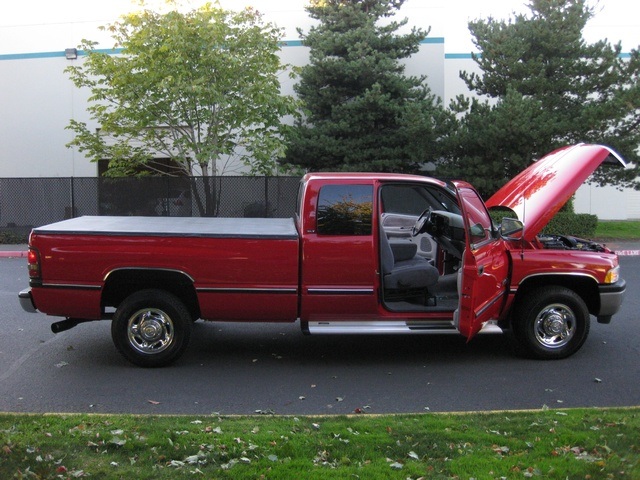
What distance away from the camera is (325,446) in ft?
15.3

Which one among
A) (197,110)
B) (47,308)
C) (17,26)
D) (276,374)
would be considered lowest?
(276,374)

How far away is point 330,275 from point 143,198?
51.0 ft

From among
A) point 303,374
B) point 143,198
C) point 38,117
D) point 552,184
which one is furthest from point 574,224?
point 38,117

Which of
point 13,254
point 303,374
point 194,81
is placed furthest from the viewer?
point 13,254

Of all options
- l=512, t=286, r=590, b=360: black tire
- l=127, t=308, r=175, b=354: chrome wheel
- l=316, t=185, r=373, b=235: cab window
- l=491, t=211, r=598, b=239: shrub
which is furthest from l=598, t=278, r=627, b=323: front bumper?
l=491, t=211, r=598, b=239: shrub

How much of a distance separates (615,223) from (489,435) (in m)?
20.9

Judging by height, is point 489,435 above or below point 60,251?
below

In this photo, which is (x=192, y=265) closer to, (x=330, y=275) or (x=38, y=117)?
(x=330, y=275)

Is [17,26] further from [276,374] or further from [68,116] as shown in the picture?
[276,374]

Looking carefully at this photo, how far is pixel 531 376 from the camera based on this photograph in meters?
6.97

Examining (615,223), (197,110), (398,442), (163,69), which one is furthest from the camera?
(615,223)

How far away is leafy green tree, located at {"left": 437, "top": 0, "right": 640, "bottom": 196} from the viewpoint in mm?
18578

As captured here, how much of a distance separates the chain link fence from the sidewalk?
74.7 inches

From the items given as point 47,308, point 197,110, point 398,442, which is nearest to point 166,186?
point 197,110
